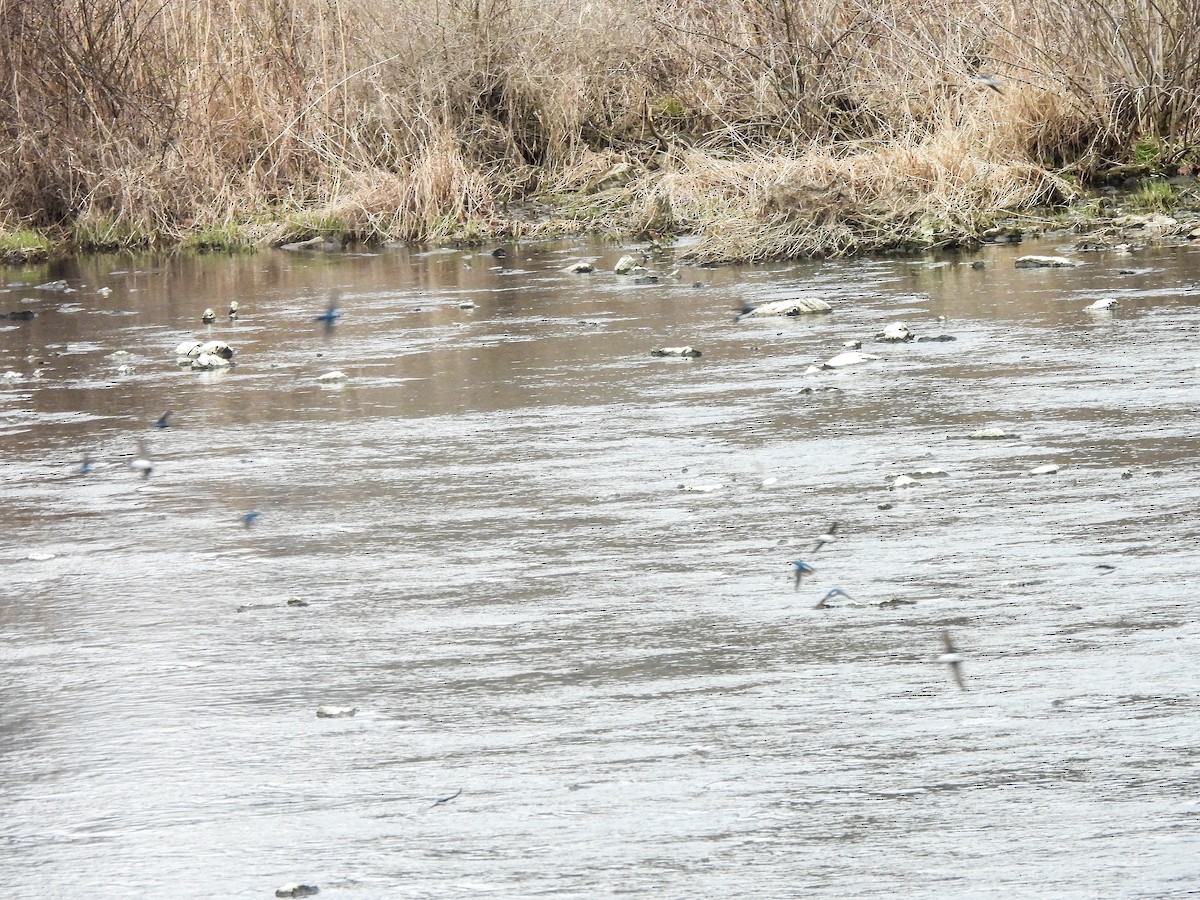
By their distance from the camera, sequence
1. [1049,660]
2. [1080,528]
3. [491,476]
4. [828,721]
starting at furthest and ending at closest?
[491,476] → [1080,528] → [1049,660] → [828,721]

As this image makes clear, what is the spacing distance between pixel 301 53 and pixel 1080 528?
17075mm

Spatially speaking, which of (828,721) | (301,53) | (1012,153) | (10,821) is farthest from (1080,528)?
(301,53)

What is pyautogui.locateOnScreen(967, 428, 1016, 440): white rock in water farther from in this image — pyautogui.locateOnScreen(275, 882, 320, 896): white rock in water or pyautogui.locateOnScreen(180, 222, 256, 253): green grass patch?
pyautogui.locateOnScreen(180, 222, 256, 253): green grass patch

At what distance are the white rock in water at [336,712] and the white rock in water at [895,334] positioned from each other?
5.85 meters

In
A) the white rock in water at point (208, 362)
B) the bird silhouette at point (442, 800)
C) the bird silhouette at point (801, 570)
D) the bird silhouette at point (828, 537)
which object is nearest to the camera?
the bird silhouette at point (442, 800)

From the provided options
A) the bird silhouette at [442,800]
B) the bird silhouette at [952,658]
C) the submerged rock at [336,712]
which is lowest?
the bird silhouette at [442,800]

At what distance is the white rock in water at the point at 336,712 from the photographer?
4211 mm

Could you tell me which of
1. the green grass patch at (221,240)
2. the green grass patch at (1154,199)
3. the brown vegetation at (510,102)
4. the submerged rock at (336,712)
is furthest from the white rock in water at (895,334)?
the green grass patch at (221,240)

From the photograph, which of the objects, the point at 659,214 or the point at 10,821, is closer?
the point at 10,821

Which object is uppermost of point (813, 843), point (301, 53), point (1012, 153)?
point (301, 53)

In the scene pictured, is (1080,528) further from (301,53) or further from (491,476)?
(301,53)

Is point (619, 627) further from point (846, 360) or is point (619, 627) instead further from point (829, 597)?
point (846, 360)

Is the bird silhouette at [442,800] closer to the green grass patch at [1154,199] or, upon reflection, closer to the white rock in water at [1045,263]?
the white rock in water at [1045,263]

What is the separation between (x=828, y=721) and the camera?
3975mm
